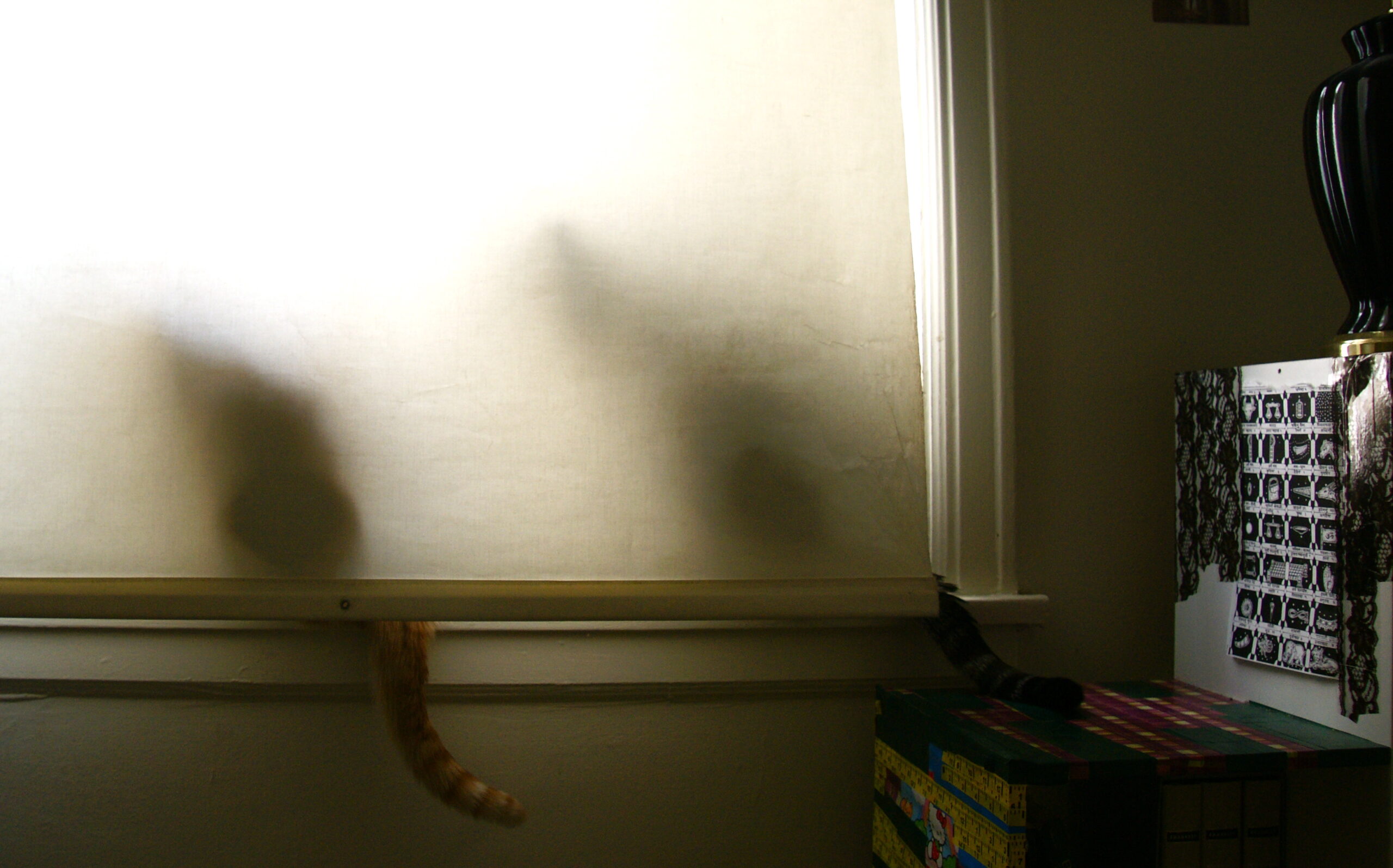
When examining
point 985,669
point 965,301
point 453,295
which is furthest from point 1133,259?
point 453,295

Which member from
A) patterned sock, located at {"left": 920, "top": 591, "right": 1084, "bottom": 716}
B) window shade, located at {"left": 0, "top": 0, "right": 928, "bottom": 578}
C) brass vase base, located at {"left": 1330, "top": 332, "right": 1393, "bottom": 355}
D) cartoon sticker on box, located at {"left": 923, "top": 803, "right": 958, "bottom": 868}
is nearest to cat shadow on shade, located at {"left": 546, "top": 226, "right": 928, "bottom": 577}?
window shade, located at {"left": 0, "top": 0, "right": 928, "bottom": 578}

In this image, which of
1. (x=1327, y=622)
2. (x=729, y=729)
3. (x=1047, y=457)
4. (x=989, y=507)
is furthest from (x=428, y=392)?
(x=1327, y=622)

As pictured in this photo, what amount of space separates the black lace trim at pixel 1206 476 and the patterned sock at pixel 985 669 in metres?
0.27

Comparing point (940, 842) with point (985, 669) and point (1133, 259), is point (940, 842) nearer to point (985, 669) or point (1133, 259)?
point (985, 669)

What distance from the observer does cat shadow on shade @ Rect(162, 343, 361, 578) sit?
1023mm

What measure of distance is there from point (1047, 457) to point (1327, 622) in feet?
1.44

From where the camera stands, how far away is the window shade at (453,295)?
103cm

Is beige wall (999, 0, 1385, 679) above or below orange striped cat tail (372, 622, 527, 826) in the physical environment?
above

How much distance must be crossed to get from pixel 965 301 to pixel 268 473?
3.25 ft

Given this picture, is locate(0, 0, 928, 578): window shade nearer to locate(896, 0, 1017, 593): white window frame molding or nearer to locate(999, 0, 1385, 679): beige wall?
locate(896, 0, 1017, 593): white window frame molding

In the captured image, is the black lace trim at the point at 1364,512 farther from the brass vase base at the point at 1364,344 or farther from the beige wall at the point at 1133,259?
the beige wall at the point at 1133,259

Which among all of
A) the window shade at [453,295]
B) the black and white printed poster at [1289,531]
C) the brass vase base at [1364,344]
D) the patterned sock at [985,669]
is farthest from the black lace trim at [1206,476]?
the window shade at [453,295]

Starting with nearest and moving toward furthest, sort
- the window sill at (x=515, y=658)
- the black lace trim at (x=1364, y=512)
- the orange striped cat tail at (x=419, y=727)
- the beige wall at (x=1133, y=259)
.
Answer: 1. the black lace trim at (x=1364, y=512)
2. the orange striped cat tail at (x=419, y=727)
3. the window sill at (x=515, y=658)
4. the beige wall at (x=1133, y=259)

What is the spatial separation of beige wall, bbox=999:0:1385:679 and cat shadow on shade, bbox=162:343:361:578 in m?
0.99
